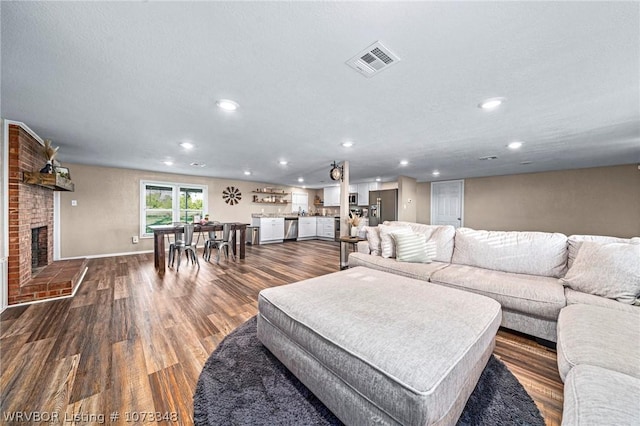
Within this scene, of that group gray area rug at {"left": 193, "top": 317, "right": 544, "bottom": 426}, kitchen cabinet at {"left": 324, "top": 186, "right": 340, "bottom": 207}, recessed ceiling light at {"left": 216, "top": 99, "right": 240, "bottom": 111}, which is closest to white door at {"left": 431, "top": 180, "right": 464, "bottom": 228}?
kitchen cabinet at {"left": 324, "top": 186, "right": 340, "bottom": 207}

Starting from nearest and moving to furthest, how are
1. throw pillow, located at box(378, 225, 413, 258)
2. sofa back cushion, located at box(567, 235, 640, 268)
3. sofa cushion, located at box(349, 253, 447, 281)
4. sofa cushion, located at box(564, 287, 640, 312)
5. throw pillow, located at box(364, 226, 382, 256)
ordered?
1. sofa cushion, located at box(564, 287, 640, 312)
2. sofa back cushion, located at box(567, 235, 640, 268)
3. sofa cushion, located at box(349, 253, 447, 281)
4. throw pillow, located at box(378, 225, 413, 258)
5. throw pillow, located at box(364, 226, 382, 256)

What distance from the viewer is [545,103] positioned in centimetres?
213

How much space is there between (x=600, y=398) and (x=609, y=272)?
1568mm

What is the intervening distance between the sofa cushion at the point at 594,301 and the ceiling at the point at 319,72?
1.67 m

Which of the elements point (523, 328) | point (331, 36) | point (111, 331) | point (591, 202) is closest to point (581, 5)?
point (331, 36)

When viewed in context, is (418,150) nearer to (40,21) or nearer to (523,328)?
(523,328)

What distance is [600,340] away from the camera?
1.18m

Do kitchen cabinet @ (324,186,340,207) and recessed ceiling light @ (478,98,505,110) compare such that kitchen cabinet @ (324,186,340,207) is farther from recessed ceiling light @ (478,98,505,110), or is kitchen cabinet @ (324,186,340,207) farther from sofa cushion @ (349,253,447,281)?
recessed ceiling light @ (478,98,505,110)

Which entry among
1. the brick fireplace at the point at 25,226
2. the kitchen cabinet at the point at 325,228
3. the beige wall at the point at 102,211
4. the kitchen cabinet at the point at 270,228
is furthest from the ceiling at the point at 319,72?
the kitchen cabinet at the point at 325,228

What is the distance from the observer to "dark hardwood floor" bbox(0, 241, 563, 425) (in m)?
1.26

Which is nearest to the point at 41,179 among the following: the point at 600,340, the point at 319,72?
the point at 319,72

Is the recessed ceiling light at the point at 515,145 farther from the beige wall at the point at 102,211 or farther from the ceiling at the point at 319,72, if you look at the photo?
the beige wall at the point at 102,211

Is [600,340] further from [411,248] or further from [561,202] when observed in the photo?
[561,202]

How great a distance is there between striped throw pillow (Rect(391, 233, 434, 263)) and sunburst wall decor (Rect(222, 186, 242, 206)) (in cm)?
596
